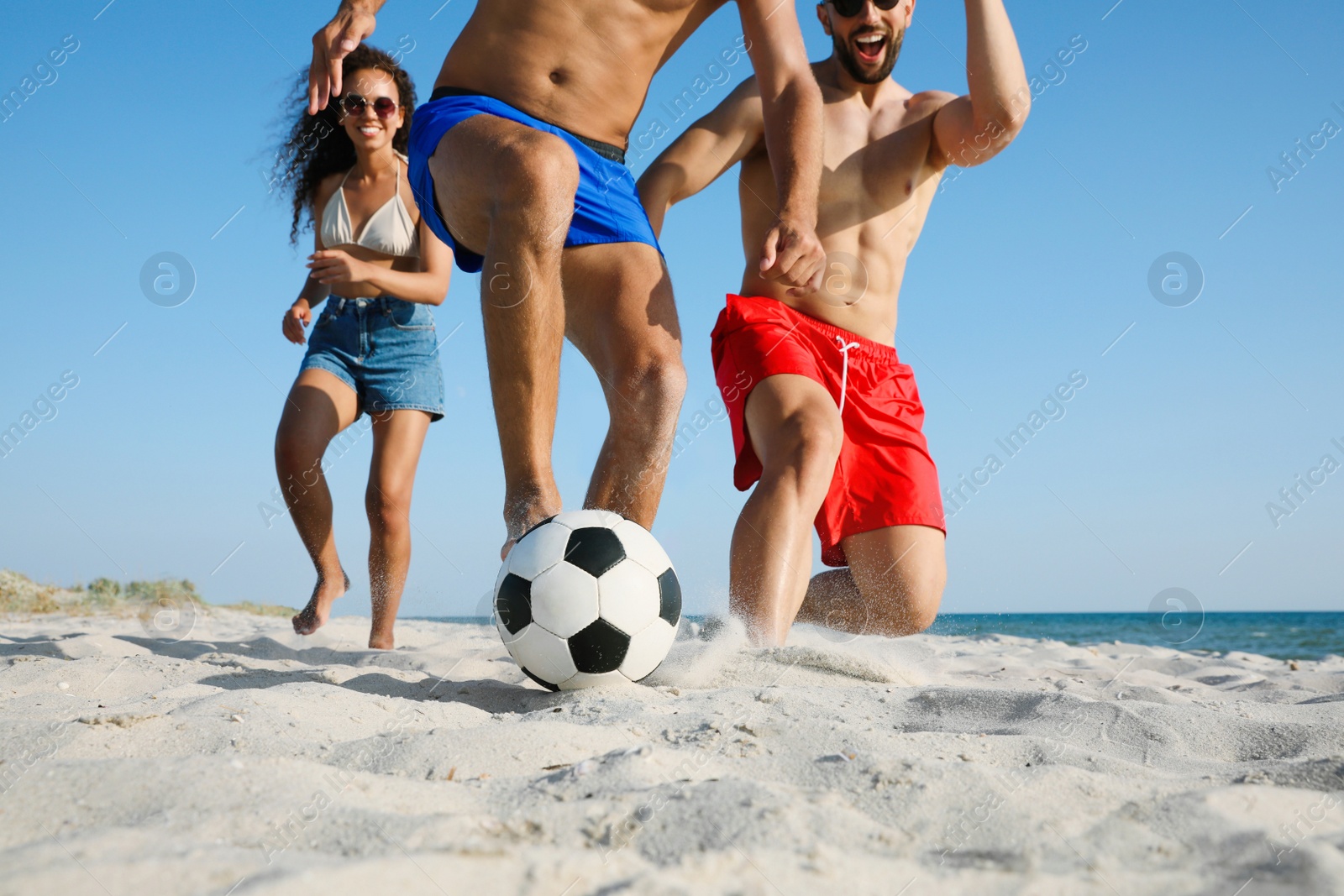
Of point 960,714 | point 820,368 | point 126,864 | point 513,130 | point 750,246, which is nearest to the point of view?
point 126,864

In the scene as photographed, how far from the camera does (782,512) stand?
275 centimetres

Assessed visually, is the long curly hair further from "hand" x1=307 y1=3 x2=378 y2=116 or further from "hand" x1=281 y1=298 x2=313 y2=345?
"hand" x1=307 y1=3 x2=378 y2=116

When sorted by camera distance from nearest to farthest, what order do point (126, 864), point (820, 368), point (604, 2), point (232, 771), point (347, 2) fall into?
1. point (126, 864)
2. point (232, 771)
3. point (347, 2)
4. point (604, 2)
5. point (820, 368)

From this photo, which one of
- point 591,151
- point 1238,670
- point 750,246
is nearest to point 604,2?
point 591,151

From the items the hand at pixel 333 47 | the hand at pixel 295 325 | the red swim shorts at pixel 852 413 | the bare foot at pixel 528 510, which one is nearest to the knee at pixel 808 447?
the red swim shorts at pixel 852 413

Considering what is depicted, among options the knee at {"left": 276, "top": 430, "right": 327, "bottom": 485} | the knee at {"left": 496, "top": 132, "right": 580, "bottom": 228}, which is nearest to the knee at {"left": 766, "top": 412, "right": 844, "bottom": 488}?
the knee at {"left": 496, "top": 132, "right": 580, "bottom": 228}

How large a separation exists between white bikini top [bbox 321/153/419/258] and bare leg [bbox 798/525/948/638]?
238 centimetres

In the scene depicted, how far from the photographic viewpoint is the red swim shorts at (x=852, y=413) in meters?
3.29

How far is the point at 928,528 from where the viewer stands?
3.60 metres

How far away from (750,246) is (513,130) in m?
1.52

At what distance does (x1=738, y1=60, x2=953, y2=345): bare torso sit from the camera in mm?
3592

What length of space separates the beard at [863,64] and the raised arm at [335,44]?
81.5 inches

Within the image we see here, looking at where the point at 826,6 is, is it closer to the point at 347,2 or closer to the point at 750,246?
the point at 750,246

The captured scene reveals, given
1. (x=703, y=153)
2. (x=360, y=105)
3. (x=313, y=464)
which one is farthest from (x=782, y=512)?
(x=360, y=105)
